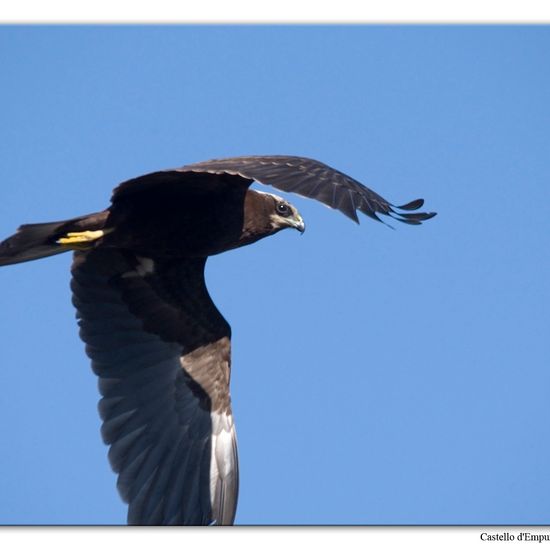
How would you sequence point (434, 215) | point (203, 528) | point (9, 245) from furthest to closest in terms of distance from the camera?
point (203, 528)
point (9, 245)
point (434, 215)

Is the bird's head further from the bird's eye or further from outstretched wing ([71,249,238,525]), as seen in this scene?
outstretched wing ([71,249,238,525])

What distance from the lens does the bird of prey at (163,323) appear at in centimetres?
1109

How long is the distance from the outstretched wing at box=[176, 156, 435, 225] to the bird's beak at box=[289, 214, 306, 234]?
1508 millimetres

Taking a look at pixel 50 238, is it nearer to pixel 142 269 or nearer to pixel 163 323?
pixel 142 269

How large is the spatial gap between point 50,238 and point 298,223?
2263 mm

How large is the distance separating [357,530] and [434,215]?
2512 mm

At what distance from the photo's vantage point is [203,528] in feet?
38.1

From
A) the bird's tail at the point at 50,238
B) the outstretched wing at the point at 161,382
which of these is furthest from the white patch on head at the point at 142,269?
the bird's tail at the point at 50,238

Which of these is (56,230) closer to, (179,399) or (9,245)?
(9,245)

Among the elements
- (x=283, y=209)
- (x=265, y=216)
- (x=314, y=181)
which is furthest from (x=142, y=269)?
(x=314, y=181)

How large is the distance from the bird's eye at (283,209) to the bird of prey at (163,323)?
11 millimetres

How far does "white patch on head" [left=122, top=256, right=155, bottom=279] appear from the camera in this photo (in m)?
12.3
